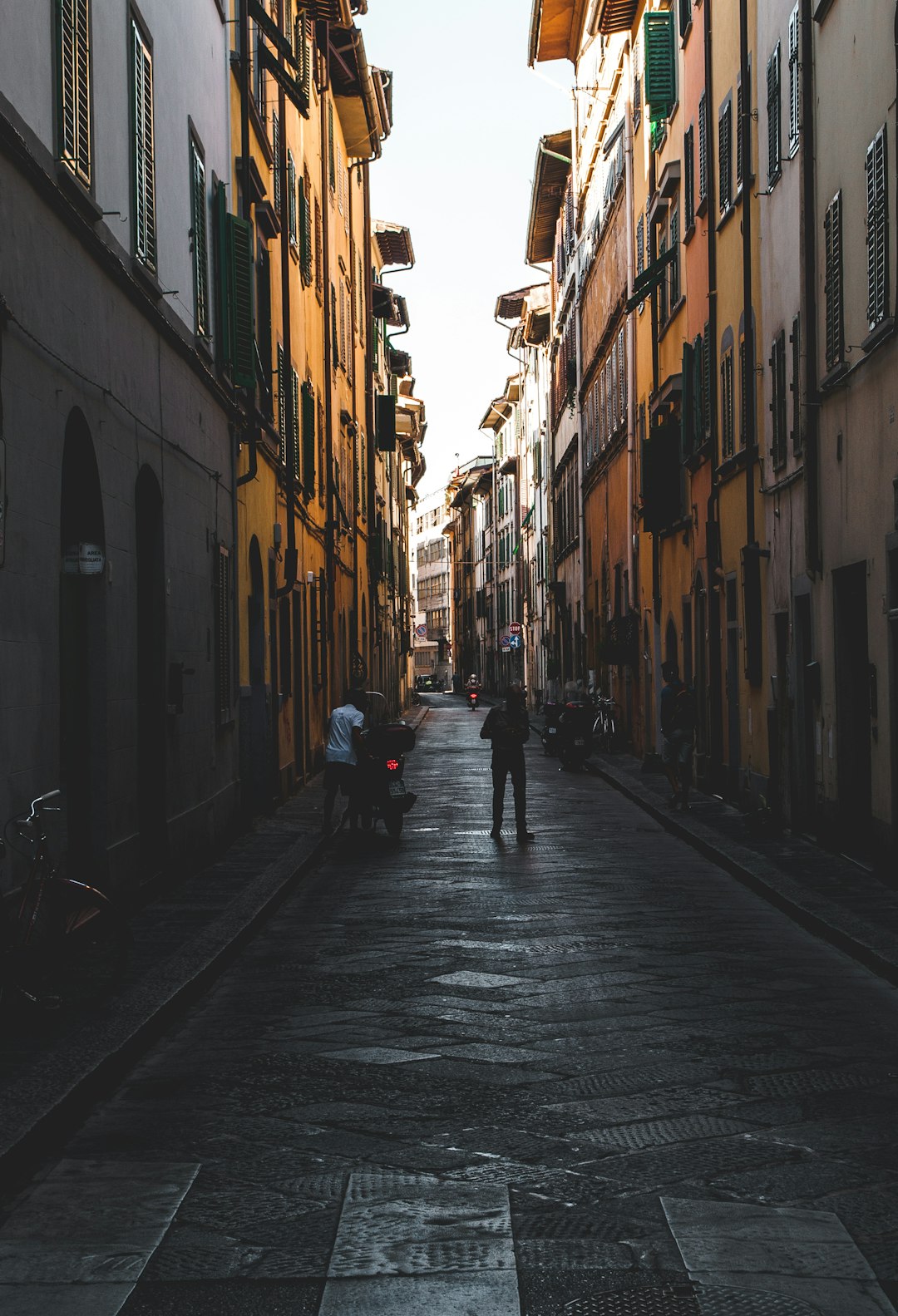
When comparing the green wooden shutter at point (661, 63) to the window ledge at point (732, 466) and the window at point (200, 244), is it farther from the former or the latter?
the window at point (200, 244)

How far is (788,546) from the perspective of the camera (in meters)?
17.0

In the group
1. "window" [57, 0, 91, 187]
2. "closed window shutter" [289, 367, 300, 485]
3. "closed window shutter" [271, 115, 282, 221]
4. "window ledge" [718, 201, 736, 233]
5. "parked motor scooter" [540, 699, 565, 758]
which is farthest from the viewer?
"parked motor scooter" [540, 699, 565, 758]

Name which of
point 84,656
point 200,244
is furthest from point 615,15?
point 84,656

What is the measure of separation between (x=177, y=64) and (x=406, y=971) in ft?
28.2

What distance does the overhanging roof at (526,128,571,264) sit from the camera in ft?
145

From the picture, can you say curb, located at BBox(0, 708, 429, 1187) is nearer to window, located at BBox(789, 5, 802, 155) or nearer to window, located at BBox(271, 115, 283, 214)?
window, located at BBox(789, 5, 802, 155)

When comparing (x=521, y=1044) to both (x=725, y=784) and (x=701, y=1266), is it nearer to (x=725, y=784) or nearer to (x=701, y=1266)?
(x=701, y=1266)

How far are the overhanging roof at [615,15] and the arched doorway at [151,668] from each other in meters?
18.5

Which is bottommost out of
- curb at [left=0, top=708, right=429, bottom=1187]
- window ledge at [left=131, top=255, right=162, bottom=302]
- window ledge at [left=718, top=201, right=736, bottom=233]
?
curb at [left=0, top=708, right=429, bottom=1187]

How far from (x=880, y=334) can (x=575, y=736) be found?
16563mm

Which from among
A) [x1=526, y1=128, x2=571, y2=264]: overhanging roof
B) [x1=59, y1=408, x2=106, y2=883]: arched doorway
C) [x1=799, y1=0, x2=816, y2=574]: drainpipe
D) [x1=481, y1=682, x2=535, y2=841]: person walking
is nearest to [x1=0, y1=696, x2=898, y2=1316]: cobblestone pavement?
[x1=59, y1=408, x2=106, y2=883]: arched doorway

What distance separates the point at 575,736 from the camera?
28.6m

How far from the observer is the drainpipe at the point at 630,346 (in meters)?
29.7

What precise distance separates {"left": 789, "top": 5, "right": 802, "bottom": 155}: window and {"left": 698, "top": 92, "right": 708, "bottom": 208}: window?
517cm
